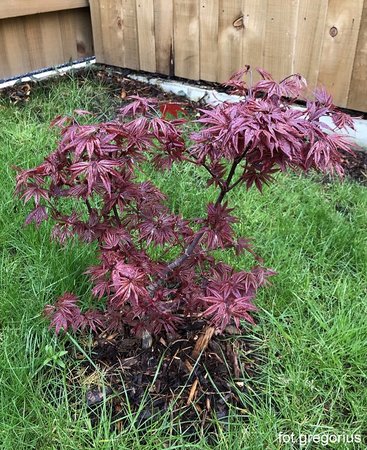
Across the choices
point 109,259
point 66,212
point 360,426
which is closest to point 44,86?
point 66,212

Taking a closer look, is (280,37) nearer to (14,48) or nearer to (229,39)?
(229,39)

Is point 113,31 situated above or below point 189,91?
above

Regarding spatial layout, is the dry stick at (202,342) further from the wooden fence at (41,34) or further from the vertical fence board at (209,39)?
the wooden fence at (41,34)

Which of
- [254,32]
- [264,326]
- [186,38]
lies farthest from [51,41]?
[264,326]

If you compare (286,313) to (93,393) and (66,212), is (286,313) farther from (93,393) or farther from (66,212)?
(66,212)

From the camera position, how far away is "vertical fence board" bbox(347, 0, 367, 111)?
2.84 meters

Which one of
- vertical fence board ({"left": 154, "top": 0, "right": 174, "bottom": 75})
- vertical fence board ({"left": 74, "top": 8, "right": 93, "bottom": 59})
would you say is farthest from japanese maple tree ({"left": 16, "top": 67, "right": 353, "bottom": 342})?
vertical fence board ({"left": 74, "top": 8, "right": 93, "bottom": 59})

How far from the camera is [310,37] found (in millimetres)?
3029

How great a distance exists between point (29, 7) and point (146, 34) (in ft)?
2.81

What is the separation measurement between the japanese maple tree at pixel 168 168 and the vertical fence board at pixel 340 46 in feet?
5.47

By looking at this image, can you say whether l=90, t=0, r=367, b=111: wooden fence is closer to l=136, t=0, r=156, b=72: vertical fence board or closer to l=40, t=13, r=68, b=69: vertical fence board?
l=136, t=0, r=156, b=72: vertical fence board

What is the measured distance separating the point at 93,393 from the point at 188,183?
1.34 m

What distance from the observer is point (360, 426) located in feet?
5.12

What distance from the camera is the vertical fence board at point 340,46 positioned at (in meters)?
2.85
